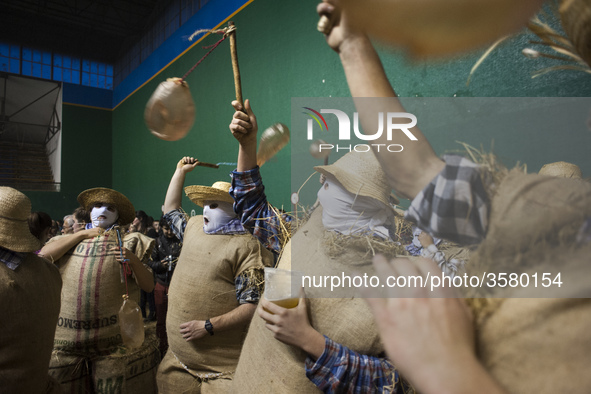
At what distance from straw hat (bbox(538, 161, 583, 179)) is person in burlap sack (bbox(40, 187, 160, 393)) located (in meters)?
2.00

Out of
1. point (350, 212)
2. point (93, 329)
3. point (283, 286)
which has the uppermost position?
point (350, 212)

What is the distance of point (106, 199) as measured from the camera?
2.20 m

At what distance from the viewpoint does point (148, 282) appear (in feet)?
7.11

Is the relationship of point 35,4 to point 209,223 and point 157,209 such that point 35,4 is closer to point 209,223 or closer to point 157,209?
point 157,209

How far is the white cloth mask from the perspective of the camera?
0.56 meters

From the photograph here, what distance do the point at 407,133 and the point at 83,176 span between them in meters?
9.90

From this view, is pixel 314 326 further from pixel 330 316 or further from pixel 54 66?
pixel 54 66

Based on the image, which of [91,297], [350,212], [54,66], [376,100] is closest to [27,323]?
[91,297]

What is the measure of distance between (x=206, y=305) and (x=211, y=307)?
3 centimetres

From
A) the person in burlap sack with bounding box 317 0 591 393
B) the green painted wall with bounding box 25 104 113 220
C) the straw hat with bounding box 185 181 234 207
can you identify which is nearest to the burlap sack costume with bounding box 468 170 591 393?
the person in burlap sack with bounding box 317 0 591 393

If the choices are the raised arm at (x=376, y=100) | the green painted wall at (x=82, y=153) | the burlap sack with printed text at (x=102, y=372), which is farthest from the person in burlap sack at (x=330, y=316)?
the green painted wall at (x=82, y=153)

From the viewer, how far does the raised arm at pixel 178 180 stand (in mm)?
2053

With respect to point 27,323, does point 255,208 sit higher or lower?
higher

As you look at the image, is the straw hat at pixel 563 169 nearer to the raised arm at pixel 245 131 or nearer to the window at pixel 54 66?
the raised arm at pixel 245 131
